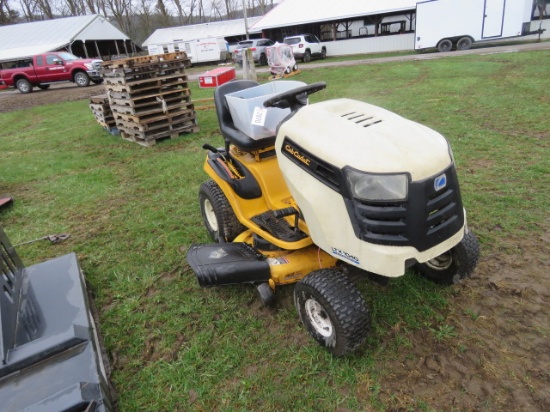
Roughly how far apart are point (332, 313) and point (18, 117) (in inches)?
544

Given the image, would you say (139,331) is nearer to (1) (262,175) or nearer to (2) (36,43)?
(1) (262,175)

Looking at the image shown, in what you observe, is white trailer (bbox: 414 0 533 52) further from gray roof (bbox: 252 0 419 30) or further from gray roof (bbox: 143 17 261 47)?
gray roof (bbox: 143 17 261 47)

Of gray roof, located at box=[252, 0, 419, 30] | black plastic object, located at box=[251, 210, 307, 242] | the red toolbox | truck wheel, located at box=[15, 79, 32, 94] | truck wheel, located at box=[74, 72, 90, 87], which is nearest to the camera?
black plastic object, located at box=[251, 210, 307, 242]

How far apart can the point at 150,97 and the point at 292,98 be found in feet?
16.8

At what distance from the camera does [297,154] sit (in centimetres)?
211

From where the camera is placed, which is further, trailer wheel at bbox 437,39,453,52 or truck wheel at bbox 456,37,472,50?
Answer: trailer wheel at bbox 437,39,453,52

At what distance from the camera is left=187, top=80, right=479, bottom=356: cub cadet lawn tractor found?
178cm

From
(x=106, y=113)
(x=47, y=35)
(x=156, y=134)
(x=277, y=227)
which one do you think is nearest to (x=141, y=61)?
(x=156, y=134)

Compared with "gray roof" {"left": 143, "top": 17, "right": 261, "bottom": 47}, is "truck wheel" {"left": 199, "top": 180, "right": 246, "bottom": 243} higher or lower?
lower

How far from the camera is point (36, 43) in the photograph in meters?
28.8

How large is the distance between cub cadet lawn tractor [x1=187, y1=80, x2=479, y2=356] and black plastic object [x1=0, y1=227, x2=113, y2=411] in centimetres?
79

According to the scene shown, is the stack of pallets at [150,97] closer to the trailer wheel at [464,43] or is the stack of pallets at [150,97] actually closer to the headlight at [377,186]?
the headlight at [377,186]

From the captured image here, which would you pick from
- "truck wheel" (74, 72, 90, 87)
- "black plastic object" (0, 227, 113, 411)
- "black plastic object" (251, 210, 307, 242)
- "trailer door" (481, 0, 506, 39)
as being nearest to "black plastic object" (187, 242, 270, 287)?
"black plastic object" (251, 210, 307, 242)

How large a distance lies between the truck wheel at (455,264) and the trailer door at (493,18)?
19187mm
